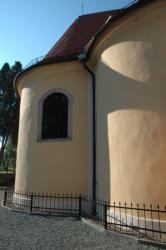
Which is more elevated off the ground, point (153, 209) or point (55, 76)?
point (55, 76)

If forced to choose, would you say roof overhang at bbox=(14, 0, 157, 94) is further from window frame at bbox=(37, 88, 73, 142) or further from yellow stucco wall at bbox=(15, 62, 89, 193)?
window frame at bbox=(37, 88, 73, 142)

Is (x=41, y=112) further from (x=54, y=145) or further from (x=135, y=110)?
(x=135, y=110)

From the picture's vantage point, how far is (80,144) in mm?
10828

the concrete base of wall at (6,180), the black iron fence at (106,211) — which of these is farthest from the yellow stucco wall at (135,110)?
the concrete base of wall at (6,180)

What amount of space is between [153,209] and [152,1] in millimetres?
5153

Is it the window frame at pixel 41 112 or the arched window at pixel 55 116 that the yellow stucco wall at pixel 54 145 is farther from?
the arched window at pixel 55 116

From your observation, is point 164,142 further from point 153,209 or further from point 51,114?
point 51,114

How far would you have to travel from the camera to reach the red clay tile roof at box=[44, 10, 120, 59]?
12.3 m

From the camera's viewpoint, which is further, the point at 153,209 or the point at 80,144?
the point at 80,144

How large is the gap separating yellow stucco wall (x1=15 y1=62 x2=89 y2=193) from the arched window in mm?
295

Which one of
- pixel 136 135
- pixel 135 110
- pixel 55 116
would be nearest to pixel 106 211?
pixel 136 135

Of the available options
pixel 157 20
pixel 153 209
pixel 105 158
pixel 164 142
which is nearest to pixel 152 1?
pixel 157 20

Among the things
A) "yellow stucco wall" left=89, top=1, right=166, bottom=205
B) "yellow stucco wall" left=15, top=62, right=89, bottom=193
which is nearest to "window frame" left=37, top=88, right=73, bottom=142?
"yellow stucco wall" left=15, top=62, right=89, bottom=193

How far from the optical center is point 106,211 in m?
7.29
